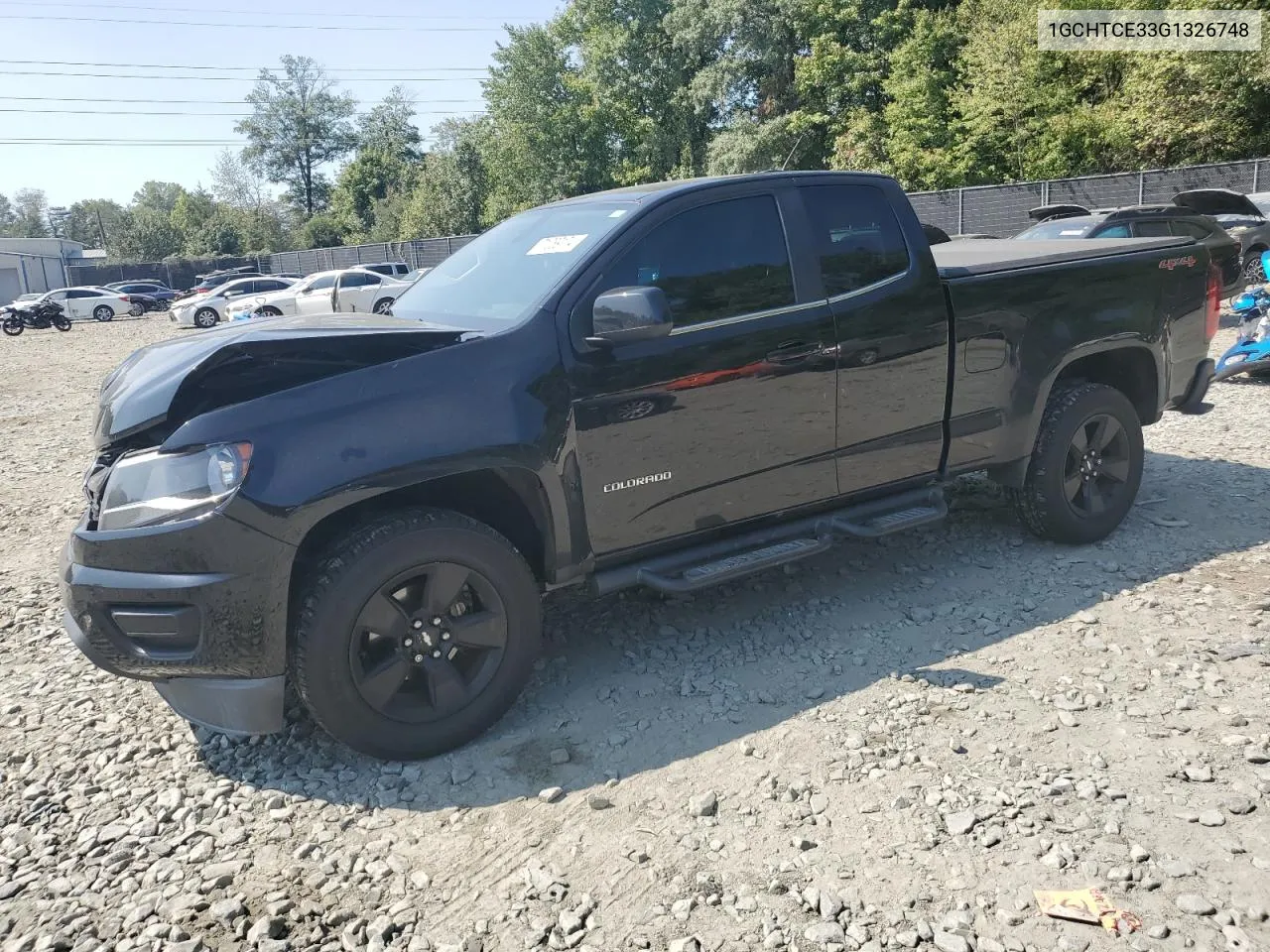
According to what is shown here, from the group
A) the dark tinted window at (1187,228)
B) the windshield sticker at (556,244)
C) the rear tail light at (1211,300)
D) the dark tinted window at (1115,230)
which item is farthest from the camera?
the dark tinted window at (1187,228)

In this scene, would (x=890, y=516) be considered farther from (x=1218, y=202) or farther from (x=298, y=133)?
(x=298, y=133)

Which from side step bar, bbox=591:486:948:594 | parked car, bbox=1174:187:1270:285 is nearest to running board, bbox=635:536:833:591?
side step bar, bbox=591:486:948:594

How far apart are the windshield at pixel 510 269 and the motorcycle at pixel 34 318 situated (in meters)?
34.3

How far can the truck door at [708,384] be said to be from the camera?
3.69m

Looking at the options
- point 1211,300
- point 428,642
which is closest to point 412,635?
point 428,642

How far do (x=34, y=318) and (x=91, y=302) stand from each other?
6456 mm

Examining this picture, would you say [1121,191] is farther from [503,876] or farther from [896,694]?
[503,876]

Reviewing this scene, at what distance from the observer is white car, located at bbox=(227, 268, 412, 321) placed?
24906mm

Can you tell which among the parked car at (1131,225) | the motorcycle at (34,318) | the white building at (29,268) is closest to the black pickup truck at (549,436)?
the parked car at (1131,225)

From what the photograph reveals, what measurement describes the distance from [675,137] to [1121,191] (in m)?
27.0

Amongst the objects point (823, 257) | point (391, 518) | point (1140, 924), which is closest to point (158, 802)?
point (391, 518)

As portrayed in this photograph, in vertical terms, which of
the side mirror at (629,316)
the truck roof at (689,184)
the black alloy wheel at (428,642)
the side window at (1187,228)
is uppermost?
the truck roof at (689,184)

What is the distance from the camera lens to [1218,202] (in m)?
14.3

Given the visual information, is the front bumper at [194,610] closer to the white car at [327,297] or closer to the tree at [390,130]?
the white car at [327,297]
